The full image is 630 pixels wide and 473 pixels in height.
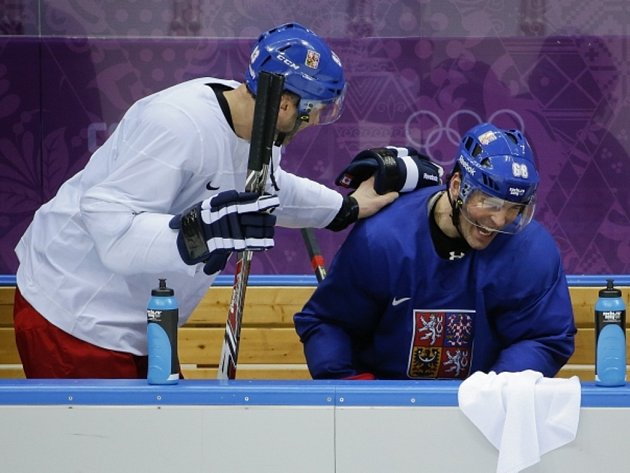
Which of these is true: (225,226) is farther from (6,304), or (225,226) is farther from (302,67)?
(6,304)

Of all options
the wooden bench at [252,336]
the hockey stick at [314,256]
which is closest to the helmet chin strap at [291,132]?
the hockey stick at [314,256]

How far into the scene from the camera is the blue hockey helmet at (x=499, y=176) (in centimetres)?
295

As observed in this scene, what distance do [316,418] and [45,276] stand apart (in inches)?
32.1

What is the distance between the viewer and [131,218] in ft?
8.97

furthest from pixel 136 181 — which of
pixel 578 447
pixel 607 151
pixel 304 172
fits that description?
pixel 607 151

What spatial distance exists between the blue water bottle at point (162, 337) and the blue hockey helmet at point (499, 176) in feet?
2.51

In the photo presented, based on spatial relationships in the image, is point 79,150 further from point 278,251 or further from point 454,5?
point 454,5

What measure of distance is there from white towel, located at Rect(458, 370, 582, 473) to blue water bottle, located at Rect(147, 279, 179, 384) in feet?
1.99

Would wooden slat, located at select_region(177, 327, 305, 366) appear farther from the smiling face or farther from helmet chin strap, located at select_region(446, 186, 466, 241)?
the smiling face

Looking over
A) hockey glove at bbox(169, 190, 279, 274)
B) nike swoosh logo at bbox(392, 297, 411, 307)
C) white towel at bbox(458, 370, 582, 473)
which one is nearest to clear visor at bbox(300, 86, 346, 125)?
hockey glove at bbox(169, 190, 279, 274)

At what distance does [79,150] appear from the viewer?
5445 millimetres

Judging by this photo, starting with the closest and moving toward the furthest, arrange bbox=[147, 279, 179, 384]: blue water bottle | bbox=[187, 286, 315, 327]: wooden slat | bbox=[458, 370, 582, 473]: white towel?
bbox=[458, 370, 582, 473]: white towel, bbox=[147, 279, 179, 384]: blue water bottle, bbox=[187, 286, 315, 327]: wooden slat

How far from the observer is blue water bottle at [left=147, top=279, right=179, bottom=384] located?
8.80ft

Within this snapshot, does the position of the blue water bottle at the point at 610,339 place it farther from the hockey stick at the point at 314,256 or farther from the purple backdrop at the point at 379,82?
the purple backdrop at the point at 379,82
